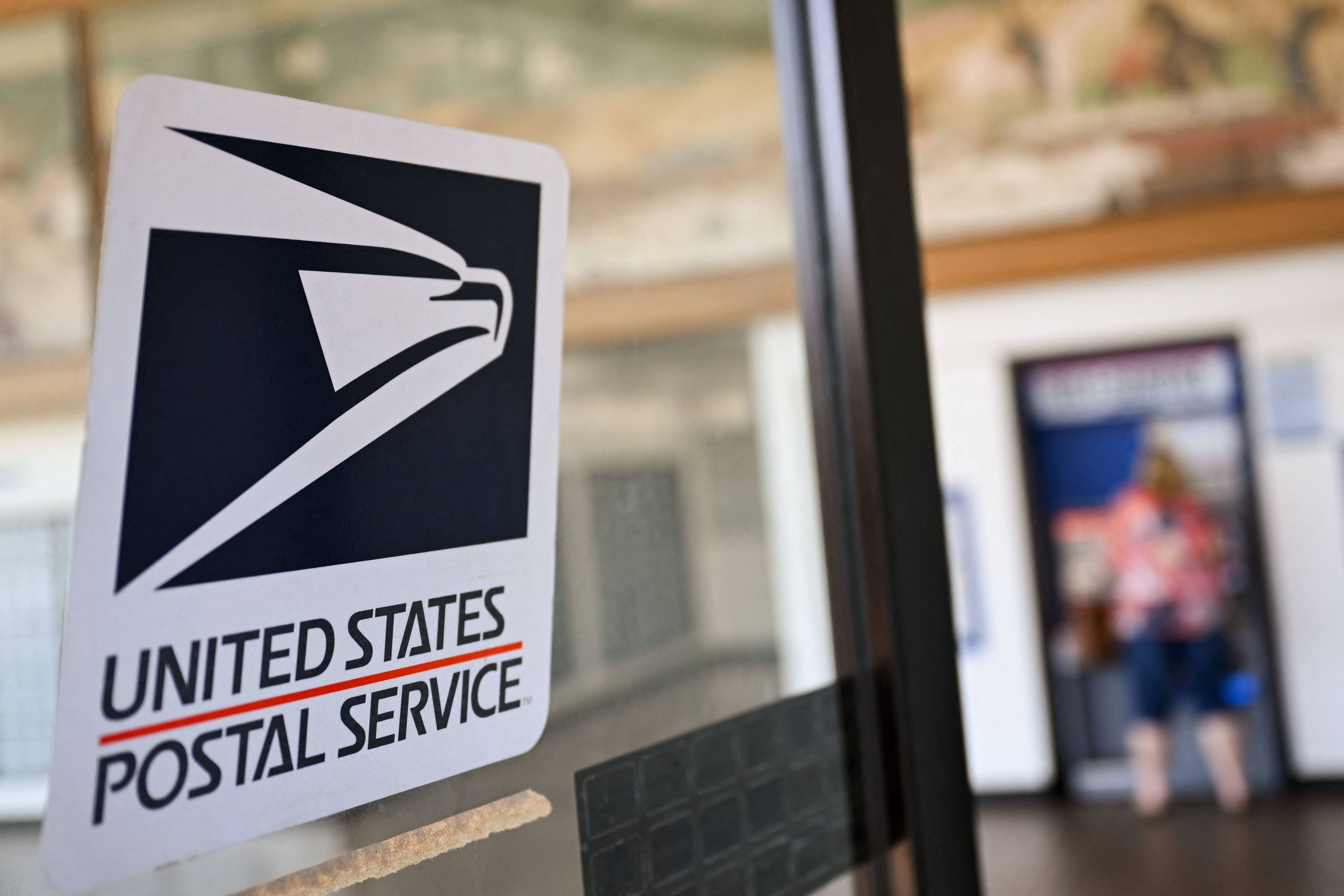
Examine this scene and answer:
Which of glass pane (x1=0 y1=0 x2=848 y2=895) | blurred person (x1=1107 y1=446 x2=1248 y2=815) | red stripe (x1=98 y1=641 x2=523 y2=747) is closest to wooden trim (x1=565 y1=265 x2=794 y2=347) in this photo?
glass pane (x1=0 y1=0 x2=848 y2=895)

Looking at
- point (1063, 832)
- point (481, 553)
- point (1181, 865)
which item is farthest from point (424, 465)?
point (1063, 832)

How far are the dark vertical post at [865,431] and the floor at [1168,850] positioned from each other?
4.16m

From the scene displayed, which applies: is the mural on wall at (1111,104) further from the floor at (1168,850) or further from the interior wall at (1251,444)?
the floor at (1168,850)

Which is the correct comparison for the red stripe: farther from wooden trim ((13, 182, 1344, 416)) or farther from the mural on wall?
the mural on wall

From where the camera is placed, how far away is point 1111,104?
6078 mm

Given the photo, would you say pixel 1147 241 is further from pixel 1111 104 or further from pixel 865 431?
pixel 865 431

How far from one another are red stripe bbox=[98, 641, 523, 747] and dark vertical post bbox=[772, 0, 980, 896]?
427 mm

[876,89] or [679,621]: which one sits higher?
[876,89]

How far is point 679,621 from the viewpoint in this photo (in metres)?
1.03

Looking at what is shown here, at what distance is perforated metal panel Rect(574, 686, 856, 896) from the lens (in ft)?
Answer: 3.10

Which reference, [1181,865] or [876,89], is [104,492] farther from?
[1181,865]

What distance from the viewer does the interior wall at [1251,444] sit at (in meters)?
5.97

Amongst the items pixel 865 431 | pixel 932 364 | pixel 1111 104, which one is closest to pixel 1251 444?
pixel 1111 104

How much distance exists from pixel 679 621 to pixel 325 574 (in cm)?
36
